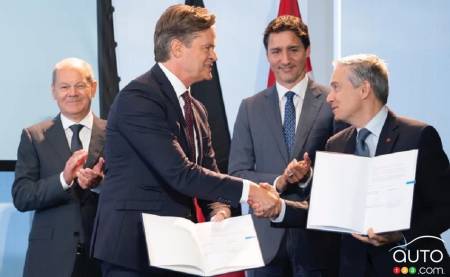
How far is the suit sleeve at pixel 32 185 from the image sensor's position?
381cm

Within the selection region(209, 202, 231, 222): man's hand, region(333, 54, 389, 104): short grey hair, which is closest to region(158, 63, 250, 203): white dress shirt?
region(209, 202, 231, 222): man's hand

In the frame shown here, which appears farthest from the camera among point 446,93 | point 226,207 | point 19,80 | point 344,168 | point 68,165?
point 446,93

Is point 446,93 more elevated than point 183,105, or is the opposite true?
point 446,93

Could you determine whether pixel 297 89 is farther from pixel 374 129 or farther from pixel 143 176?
pixel 143 176

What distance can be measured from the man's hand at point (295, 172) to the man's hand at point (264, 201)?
27 cm

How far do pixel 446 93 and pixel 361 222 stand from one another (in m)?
2.54

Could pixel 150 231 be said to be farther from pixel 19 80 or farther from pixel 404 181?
pixel 19 80

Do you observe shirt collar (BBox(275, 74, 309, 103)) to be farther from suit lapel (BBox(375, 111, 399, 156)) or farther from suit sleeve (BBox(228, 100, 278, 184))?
suit lapel (BBox(375, 111, 399, 156))

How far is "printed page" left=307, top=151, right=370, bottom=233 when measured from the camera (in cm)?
309

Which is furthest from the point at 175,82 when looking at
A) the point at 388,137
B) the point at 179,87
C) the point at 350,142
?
the point at 388,137

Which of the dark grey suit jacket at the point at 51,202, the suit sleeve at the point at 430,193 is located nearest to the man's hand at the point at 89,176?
the dark grey suit jacket at the point at 51,202

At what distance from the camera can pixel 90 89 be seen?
4125mm

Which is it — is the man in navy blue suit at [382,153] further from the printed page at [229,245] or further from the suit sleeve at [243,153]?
the suit sleeve at [243,153]

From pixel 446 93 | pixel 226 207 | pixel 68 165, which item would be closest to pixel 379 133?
pixel 226 207
